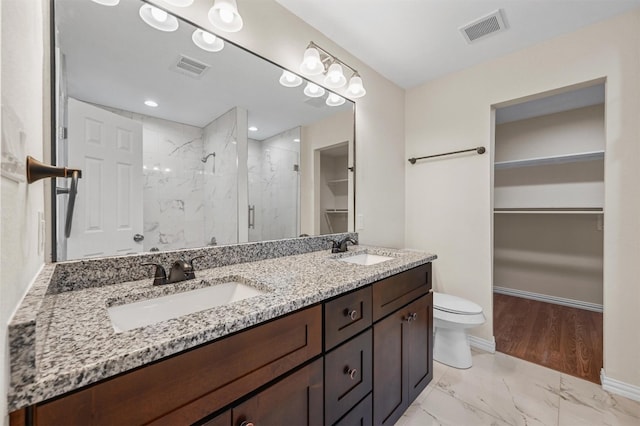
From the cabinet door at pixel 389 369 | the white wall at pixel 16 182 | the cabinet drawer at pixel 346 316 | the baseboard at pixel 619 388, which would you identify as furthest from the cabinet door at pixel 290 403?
the baseboard at pixel 619 388

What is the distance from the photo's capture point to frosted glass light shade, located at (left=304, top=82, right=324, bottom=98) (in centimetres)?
180

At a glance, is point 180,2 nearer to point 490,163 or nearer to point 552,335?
point 490,163

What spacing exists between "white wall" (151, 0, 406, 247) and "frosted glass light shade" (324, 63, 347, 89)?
0.22 m

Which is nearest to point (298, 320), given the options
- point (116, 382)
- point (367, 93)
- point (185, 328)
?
point (185, 328)

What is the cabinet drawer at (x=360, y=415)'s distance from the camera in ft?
3.43

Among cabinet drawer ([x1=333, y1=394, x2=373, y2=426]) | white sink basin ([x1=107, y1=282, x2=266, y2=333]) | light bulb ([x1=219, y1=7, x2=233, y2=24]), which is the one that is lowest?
cabinet drawer ([x1=333, y1=394, x2=373, y2=426])

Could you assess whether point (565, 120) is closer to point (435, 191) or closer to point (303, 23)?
point (435, 191)

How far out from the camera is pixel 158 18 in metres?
1.16

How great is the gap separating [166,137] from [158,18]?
20.4 inches

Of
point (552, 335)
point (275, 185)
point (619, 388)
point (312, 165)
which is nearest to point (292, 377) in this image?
point (275, 185)

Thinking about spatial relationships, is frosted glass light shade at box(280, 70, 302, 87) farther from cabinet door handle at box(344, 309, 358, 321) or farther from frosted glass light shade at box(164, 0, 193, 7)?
cabinet door handle at box(344, 309, 358, 321)

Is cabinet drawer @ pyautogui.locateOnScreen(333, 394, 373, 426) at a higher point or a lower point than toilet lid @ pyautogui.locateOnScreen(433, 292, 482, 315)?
lower

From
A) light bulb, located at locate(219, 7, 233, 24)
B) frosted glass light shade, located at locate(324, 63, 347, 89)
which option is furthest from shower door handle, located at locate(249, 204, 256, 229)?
frosted glass light shade, located at locate(324, 63, 347, 89)

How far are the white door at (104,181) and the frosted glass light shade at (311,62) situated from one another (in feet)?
3.44
